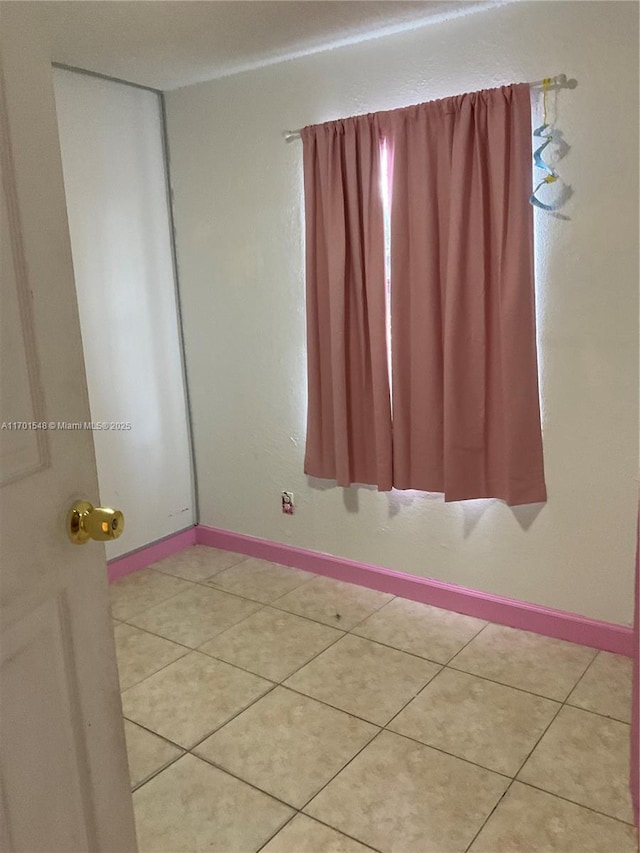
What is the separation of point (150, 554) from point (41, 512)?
2469mm

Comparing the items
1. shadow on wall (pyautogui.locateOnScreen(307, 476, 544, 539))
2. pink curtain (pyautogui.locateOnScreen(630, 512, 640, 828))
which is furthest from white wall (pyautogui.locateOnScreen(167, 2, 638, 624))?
pink curtain (pyautogui.locateOnScreen(630, 512, 640, 828))

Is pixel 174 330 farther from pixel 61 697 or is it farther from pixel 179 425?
pixel 61 697

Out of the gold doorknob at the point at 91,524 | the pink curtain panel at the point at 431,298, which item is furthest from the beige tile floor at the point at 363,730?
the gold doorknob at the point at 91,524

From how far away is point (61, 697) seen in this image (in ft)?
3.60

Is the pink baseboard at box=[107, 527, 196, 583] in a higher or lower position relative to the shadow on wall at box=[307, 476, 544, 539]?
lower

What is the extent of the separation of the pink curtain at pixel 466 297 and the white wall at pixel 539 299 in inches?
3.7

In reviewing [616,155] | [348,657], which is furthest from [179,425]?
[616,155]

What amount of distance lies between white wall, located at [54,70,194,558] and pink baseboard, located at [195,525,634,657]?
46 cm

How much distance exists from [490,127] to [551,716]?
189cm

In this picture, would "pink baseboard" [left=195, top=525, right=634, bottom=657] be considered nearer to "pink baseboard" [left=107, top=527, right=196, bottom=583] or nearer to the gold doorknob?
"pink baseboard" [left=107, top=527, right=196, bottom=583]

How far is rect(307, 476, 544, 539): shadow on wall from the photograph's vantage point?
261cm

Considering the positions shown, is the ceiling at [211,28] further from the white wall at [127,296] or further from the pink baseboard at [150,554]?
the pink baseboard at [150,554]

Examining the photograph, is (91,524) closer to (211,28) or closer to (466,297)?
(466,297)

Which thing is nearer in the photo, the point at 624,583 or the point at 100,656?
the point at 100,656
